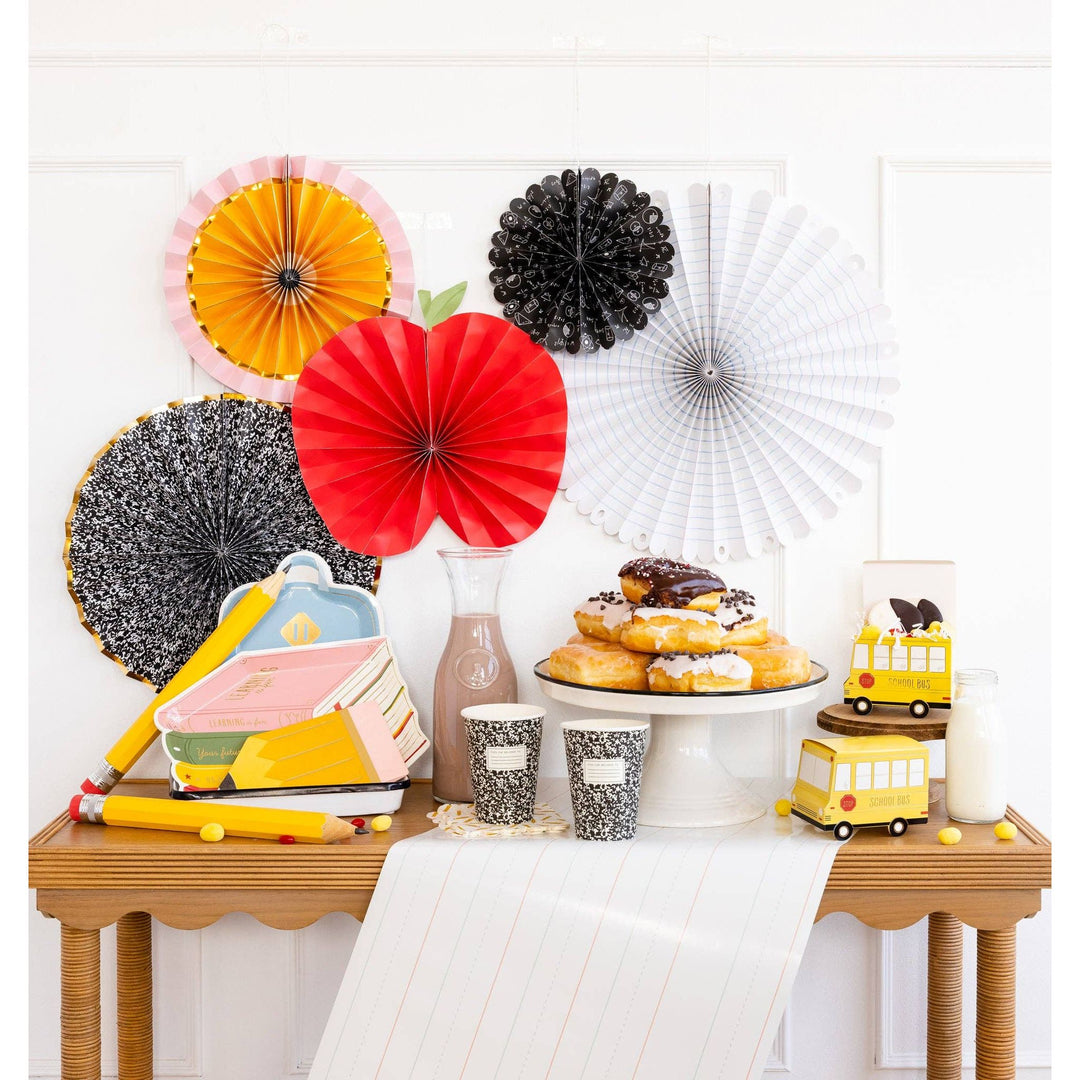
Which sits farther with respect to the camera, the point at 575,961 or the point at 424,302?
the point at 424,302

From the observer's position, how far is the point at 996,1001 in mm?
1473

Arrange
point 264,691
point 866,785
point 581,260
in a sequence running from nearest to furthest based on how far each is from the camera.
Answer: point 866,785 → point 264,691 → point 581,260

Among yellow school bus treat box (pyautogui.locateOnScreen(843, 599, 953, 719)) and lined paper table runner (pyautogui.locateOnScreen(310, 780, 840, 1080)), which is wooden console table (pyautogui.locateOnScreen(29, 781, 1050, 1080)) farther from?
yellow school bus treat box (pyautogui.locateOnScreen(843, 599, 953, 719))

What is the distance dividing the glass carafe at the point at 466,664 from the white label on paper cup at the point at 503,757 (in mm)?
158

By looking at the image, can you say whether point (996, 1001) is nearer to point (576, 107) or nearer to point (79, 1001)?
point (79, 1001)

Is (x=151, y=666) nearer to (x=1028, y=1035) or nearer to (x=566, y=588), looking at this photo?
(x=566, y=588)

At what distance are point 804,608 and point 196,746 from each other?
1.12 metres

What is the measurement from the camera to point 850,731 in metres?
1.62

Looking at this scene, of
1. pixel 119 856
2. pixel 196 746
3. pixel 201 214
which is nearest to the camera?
pixel 119 856

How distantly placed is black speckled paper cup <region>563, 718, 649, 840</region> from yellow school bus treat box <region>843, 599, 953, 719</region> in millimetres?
451

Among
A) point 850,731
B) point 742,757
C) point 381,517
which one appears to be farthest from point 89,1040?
point 850,731

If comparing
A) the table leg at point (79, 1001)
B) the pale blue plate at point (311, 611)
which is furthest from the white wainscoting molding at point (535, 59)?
the table leg at point (79, 1001)

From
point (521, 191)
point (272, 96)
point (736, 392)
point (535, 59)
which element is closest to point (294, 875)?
point (736, 392)

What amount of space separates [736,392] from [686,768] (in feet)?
2.32
